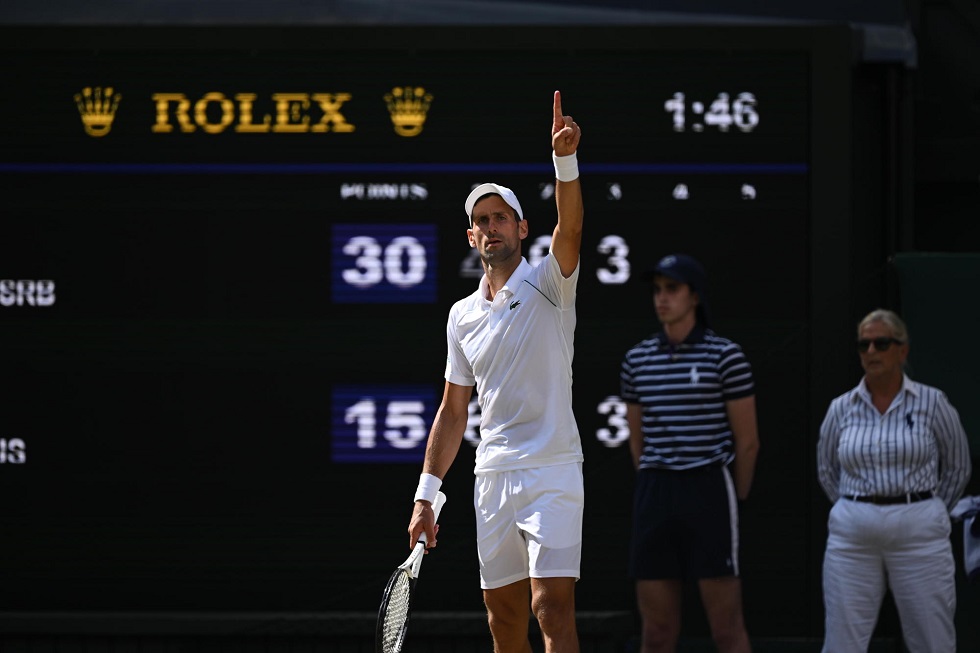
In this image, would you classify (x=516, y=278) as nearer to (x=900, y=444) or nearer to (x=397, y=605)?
(x=397, y=605)

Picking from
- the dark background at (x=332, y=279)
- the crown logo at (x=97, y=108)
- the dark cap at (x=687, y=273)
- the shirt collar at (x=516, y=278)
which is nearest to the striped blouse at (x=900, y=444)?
the dark background at (x=332, y=279)

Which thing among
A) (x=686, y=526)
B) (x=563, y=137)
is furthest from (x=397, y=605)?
(x=686, y=526)

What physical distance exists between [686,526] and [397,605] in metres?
1.79

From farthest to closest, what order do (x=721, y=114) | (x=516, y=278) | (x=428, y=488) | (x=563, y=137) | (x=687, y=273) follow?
1. (x=721, y=114)
2. (x=687, y=273)
3. (x=428, y=488)
4. (x=516, y=278)
5. (x=563, y=137)

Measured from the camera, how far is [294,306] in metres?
6.80

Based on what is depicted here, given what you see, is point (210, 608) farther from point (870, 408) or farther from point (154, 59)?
point (870, 408)

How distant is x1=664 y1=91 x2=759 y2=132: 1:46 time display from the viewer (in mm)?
6762

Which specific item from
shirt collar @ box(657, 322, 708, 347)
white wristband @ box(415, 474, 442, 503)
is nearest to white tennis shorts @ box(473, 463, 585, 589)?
white wristband @ box(415, 474, 442, 503)

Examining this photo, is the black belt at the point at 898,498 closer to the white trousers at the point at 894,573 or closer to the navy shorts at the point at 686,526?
the white trousers at the point at 894,573

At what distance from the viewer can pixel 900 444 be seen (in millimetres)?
5918

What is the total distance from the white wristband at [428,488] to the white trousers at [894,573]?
1.96 m

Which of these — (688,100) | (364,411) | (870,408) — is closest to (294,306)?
(364,411)

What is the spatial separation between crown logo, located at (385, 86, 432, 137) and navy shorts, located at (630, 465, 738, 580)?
1.94 meters

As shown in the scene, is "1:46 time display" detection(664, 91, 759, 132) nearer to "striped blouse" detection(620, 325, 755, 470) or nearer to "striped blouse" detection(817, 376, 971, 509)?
"striped blouse" detection(620, 325, 755, 470)
